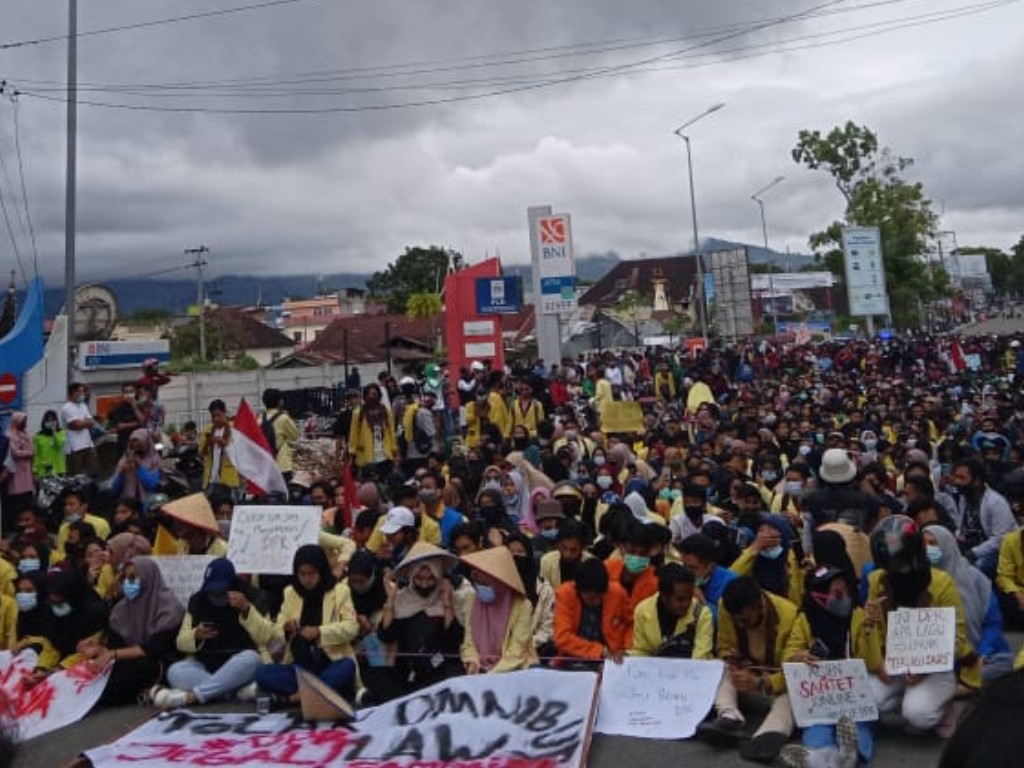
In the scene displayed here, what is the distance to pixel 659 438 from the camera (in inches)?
561

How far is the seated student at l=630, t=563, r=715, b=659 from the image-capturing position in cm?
633

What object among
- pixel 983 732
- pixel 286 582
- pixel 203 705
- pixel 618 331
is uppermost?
pixel 618 331

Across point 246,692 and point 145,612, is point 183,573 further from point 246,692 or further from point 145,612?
point 246,692

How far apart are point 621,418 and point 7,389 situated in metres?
9.30

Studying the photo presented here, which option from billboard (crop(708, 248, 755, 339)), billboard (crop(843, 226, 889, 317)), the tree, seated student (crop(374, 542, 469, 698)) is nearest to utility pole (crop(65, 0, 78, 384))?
seated student (crop(374, 542, 469, 698))

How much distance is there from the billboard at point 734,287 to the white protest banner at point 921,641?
33170mm

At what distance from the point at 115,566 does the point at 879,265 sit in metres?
42.1

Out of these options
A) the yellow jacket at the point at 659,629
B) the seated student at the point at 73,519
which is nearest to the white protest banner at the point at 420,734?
the yellow jacket at the point at 659,629

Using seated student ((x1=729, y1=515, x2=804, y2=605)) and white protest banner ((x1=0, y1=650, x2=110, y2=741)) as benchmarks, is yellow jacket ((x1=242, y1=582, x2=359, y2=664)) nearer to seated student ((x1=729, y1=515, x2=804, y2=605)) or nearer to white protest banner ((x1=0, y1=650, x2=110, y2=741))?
white protest banner ((x1=0, y1=650, x2=110, y2=741))

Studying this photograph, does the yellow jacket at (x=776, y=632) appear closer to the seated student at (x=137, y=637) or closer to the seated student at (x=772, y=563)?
the seated student at (x=772, y=563)

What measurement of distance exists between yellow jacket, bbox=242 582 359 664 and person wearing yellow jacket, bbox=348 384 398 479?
20.1 ft

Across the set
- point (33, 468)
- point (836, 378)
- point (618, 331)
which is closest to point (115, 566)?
point (33, 468)

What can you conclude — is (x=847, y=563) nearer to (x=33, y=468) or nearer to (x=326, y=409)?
(x=33, y=468)

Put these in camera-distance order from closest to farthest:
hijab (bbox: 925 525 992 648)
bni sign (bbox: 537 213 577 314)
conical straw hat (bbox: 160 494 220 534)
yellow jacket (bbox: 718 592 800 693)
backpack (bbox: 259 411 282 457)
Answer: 1. yellow jacket (bbox: 718 592 800 693)
2. hijab (bbox: 925 525 992 648)
3. conical straw hat (bbox: 160 494 220 534)
4. backpack (bbox: 259 411 282 457)
5. bni sign (bbox: 537 213 577 314)
